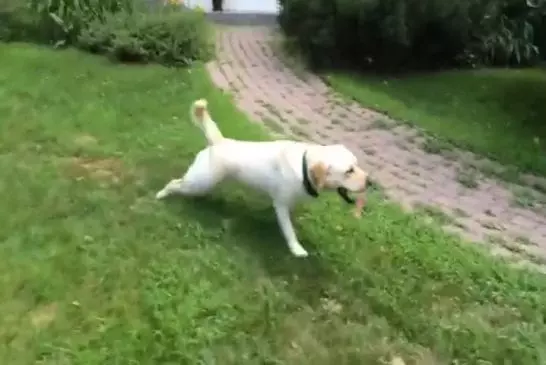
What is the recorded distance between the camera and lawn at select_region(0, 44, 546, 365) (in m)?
2.85

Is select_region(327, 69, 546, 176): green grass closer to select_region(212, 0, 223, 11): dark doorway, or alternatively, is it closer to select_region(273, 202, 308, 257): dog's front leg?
select_region(273, 202, 308, 257): dog's front leg

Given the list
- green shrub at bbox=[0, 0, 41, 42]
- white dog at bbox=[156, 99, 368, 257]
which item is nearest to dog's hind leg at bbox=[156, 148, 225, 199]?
white dog at bbox=[156, 99, 368, 257]

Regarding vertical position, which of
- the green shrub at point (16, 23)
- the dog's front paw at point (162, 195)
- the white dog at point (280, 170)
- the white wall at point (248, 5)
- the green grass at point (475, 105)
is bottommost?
the green grass at point (475, 105)

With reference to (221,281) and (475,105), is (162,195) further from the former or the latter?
(475,105)

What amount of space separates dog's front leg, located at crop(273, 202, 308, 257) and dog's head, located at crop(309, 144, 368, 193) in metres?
0.31

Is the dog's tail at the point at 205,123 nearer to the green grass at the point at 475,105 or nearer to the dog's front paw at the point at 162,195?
the dog's front paw at the point at 162,195

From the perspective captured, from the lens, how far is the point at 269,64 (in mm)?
7566

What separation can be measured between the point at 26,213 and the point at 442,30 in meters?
4.92

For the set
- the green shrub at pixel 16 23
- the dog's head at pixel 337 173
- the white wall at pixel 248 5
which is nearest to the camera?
the dog's head at pixel 337 173

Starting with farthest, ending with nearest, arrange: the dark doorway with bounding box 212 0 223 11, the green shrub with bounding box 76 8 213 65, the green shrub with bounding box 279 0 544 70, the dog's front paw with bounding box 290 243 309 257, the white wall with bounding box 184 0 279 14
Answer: the white wall with bounding box 184 0 279 14
the dark doorway with bounding box 212 0 223 11
the green shrub with bounding box 76 8 213 65
the green shrub with bounding box 279 0 544 70
the dog's front paw with bounding box 290 243 309 257

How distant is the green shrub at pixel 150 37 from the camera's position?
7262 mm

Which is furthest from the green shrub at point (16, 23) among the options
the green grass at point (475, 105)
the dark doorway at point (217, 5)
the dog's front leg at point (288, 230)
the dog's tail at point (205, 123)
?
the dog's front leg at point (288, 230)

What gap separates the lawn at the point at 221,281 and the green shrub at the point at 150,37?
2.77 meters

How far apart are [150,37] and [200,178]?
3.89m
